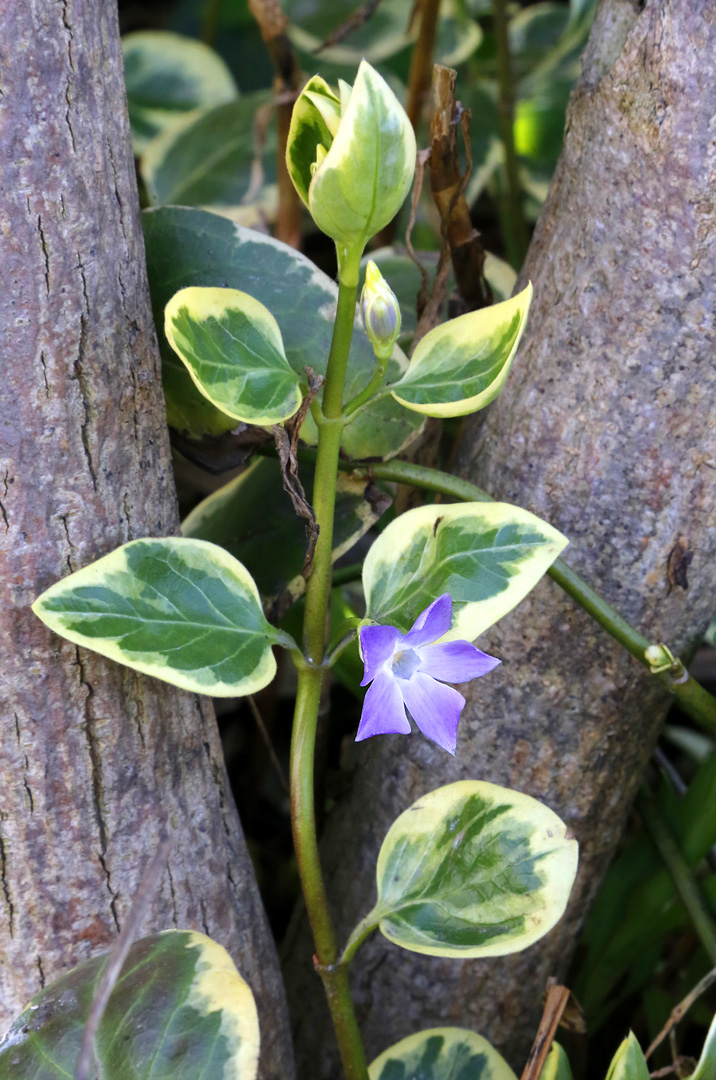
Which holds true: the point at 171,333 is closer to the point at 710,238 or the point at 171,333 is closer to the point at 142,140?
the point at 710,238

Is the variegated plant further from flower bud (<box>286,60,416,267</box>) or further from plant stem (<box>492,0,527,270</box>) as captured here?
plant stem (<box>492,0,527,270</box>)

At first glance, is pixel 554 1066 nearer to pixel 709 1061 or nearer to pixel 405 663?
pixel 709 1061

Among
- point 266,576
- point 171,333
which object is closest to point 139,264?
point 171,333

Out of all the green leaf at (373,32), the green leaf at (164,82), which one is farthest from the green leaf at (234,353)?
the green leaf at (164,82)

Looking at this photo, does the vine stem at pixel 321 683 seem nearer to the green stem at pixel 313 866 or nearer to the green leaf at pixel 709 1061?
the green stem at pixel 313 866

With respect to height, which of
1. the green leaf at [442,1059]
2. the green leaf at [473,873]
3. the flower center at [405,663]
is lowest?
the green leaf at [442,1059]
